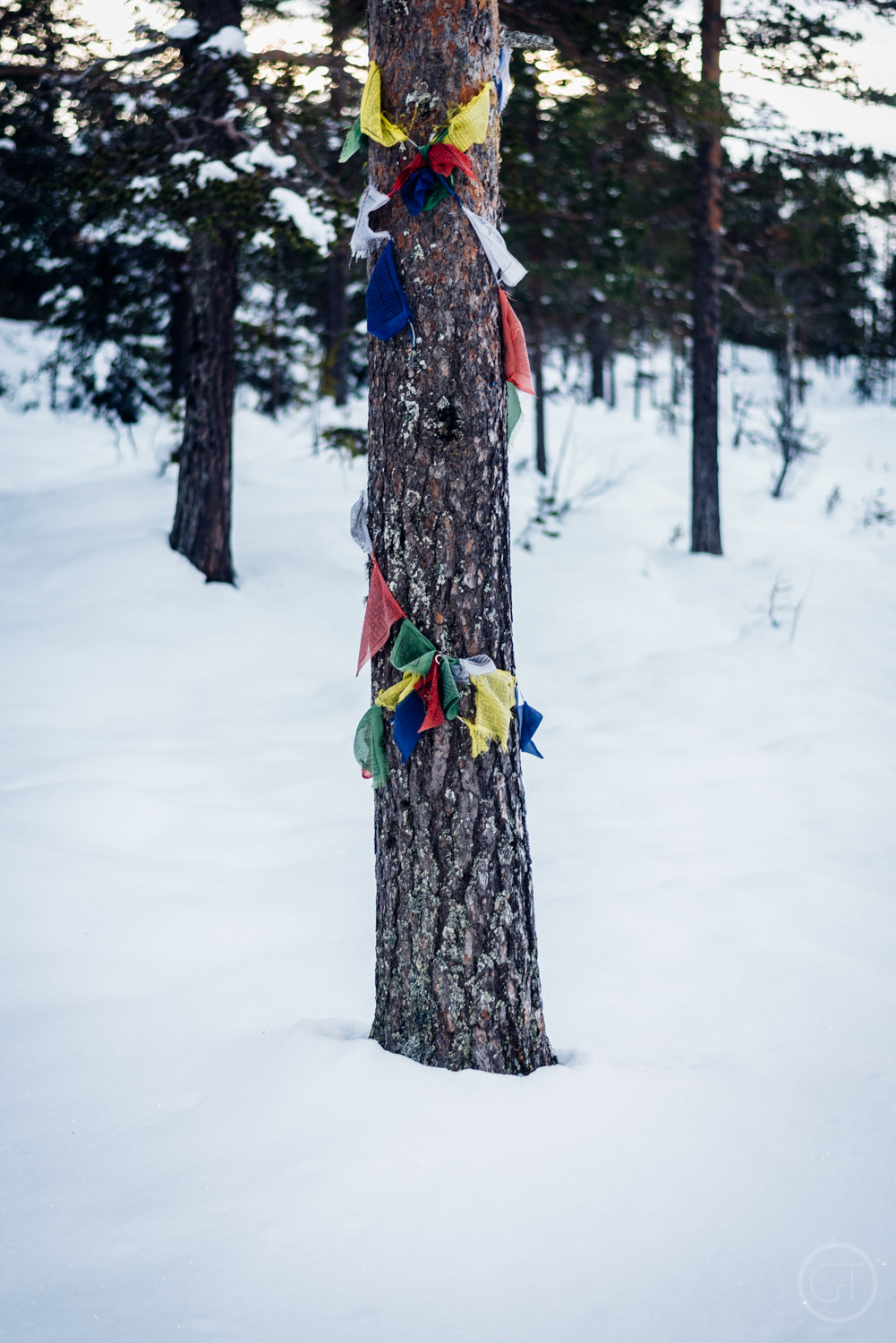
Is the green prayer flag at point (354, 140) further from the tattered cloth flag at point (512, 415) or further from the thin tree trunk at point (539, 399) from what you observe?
→ the thin tree trunk at point (539, 399)

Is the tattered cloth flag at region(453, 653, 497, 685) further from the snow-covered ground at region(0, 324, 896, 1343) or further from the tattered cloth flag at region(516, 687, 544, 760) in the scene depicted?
the snow-covered ground at region(0, 324, 896, 1343)

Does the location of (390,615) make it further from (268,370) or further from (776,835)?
(268,370)

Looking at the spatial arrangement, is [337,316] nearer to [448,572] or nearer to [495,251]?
[495,251]

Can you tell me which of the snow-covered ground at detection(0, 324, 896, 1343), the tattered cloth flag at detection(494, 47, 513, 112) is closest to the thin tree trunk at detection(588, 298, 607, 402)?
the snow-covered ground at detection(0, 324, 896, 1343)

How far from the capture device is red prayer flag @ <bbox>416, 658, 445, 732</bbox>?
2.34 meters

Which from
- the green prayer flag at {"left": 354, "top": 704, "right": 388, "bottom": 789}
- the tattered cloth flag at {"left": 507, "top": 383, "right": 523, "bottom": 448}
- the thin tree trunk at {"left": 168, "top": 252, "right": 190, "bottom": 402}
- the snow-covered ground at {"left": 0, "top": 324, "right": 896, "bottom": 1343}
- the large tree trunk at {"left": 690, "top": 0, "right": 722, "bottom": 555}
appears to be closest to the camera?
the snow-covered ground at {"left": 0, "top": 324, "right": 896, "bottom": 1343}

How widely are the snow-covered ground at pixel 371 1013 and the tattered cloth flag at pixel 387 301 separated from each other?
202 cm

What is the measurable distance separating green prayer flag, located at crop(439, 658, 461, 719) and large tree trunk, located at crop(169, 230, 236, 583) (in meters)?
5.89

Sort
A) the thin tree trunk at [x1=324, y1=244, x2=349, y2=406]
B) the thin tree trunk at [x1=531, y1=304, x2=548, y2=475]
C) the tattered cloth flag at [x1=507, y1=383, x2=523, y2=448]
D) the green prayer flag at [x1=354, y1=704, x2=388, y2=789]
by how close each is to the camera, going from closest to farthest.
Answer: the green prayer flag at [x1=354, y1=704, x2=388, y2=789] < the tattered cloth flag at [x1=507, y1=383, x2=523, y2=448] < the thin tree trunk at [x1=531, y1=304, x2=548, y2=475] < the thin tree trunk at [x1=324, y1=244, x2=349, y2=406]

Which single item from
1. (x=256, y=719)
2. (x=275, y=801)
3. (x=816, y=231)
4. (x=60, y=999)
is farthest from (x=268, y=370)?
(x=60, y=999)

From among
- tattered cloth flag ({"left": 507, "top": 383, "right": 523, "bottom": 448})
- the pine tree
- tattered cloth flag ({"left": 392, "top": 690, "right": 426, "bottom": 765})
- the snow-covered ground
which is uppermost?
the pine tree

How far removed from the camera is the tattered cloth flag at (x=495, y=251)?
2.29 meters

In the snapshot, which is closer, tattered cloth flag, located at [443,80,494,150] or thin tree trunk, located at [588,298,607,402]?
tattered cloth flag, located at [443,80,494,150]

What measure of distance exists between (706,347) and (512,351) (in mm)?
9597
